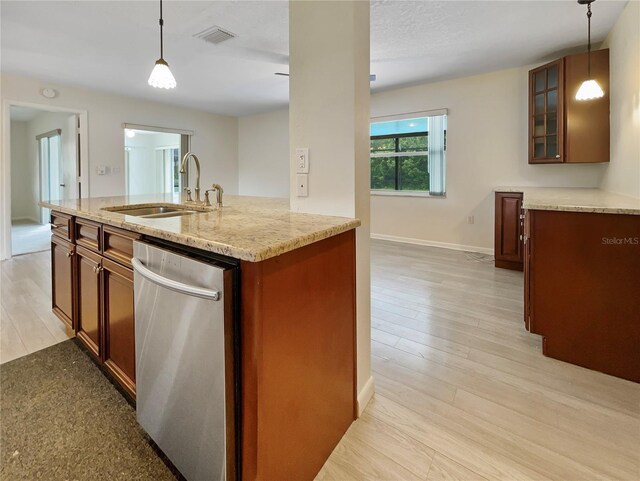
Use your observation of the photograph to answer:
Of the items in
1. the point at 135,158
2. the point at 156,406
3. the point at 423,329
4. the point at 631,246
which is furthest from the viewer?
the point at 135,158

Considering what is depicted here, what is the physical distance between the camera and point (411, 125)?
5211 millimetres

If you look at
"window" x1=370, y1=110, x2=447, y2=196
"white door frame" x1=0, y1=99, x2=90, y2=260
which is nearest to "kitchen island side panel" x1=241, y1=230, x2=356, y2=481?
"window" x1=370, y1=110, x2=447, y2=196

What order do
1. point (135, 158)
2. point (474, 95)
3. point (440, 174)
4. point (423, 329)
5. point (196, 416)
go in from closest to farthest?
1. point (196, 416)
2. point (423, 329)
3. point (474, 95)
4. point (440, 174)
5. point (135, 158)

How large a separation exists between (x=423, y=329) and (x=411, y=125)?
3.79 m

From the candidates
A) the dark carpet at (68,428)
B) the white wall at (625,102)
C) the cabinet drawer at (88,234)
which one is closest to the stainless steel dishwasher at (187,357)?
the dark carpet at (68,428)

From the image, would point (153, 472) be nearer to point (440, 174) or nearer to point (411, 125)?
point (440, 174)

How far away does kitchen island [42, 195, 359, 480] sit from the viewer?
926mm

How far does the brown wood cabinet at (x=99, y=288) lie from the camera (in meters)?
1.47

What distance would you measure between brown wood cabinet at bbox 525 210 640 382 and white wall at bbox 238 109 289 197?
17.8ft

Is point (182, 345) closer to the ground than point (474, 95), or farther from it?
closer to the ground

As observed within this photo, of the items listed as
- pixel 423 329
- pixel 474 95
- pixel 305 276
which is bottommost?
pixel 423 329

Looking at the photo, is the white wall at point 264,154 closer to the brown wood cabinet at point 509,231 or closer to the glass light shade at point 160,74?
the brown wood cabinet at point 509,231

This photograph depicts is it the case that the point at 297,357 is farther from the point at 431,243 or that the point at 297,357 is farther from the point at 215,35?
the point at 431,243

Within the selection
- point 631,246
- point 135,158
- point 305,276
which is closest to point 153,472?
point 305,276
